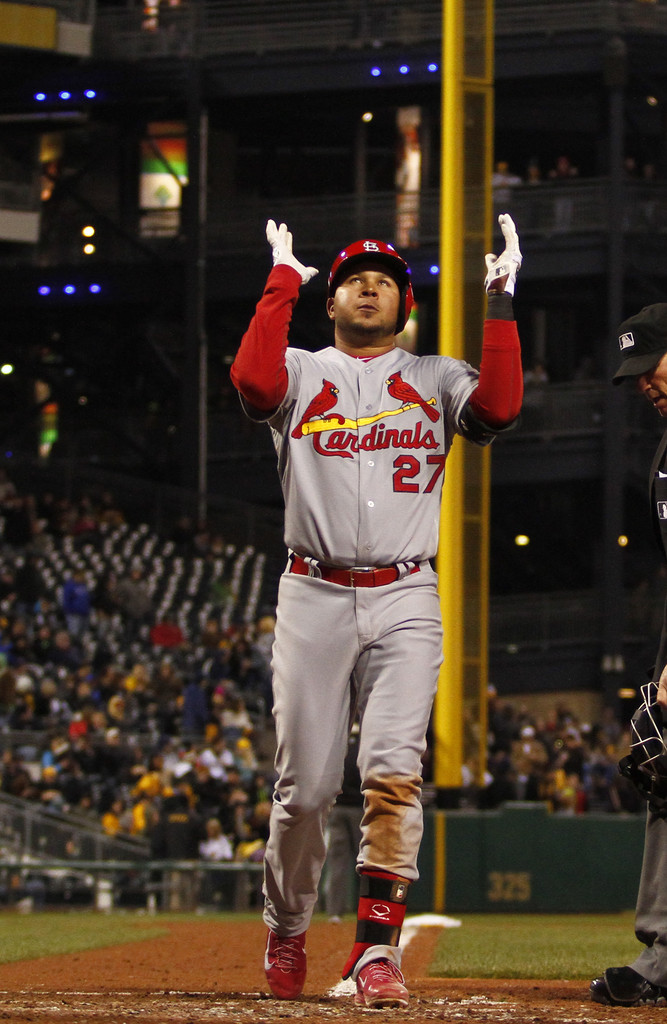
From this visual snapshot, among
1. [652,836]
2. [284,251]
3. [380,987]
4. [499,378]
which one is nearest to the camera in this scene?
[380,987]

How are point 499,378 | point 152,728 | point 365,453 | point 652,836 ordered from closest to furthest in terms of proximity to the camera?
point 499,378
point 365,453
point 652,836
point 152,728

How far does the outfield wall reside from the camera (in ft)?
40.0

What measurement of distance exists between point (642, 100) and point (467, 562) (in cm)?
2162

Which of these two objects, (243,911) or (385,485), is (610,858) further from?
(385,485)

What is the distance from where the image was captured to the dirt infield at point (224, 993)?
3.69 meters

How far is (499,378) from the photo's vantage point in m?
4.18

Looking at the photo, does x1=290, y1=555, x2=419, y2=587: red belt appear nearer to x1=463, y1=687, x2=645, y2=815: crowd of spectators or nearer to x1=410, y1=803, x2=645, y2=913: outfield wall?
x1=410, y1=803, x2=645, y2=913: outfield wall

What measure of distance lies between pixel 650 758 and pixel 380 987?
1015 mm

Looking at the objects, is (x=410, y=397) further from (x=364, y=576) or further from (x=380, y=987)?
(x=380, y=987)

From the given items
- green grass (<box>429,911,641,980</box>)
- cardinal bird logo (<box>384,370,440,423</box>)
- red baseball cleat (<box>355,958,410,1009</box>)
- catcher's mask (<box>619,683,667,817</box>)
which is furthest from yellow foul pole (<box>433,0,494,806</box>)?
red baseball cleat (<box>355,958,410,1009</box>)

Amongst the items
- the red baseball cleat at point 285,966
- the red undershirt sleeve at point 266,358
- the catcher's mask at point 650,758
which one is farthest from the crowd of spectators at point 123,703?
the red undershirt sleeve at point 266,358

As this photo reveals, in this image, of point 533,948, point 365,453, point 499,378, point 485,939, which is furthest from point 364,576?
point 485,939

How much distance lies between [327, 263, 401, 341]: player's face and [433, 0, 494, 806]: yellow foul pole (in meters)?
6.77

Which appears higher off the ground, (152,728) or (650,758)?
(650,758)
